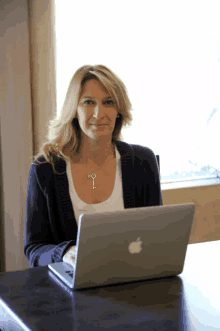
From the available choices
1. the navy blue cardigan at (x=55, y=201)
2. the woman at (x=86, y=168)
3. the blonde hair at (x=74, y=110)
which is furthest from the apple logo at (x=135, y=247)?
the blonde hair at (x=74, y=110)

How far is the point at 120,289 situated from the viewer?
3.58 feet

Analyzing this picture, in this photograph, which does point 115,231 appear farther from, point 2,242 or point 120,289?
point 2,242

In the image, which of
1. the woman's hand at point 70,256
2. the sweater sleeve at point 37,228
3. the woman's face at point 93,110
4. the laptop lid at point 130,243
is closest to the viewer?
the laptop lid at point 130,243

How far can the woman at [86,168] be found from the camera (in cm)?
168

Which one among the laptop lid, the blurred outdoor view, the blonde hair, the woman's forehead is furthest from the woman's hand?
the blurred outdoor view

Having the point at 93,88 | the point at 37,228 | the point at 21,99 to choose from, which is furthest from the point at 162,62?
the point at 37,228

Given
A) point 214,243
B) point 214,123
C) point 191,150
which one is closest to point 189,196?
point 191,150

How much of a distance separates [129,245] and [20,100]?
154cm

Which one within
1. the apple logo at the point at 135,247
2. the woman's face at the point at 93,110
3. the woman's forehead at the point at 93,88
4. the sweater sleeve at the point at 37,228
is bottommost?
the sweater sleeve at the point at 37,228

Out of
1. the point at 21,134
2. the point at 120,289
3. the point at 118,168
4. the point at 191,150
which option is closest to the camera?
the point at 120,289

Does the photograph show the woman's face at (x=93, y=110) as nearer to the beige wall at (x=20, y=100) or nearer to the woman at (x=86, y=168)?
the woman at (x=86, y=168)

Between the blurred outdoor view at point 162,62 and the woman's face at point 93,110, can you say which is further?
the blurred outdoor view at point 162,62

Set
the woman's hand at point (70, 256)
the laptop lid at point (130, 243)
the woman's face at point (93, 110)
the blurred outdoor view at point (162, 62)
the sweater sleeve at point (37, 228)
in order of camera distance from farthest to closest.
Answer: the blurred outdoor view at point (162, 62) < the woman's face at point (93, 110) < the sweater sleeve at point (37, 228) < the woman's hand at point (70, 256) < the laptop lid at point (130, 243)

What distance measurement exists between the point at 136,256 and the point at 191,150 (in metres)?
2.45
